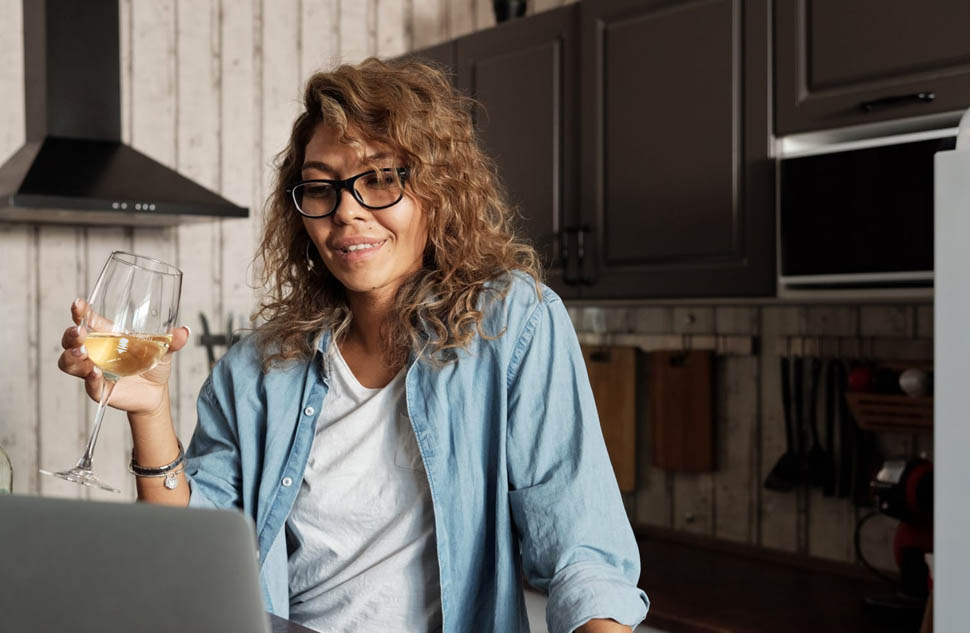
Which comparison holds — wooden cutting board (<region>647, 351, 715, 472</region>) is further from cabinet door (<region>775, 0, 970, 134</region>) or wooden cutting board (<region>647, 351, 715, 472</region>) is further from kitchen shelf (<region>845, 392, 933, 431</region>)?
cabinet door (<region>775, 0, 970, 134</region>)

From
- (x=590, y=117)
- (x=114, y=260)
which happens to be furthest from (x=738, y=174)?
(x=114, y=260)

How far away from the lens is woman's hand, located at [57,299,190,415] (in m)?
1.03

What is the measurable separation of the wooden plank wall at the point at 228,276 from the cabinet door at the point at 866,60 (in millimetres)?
537

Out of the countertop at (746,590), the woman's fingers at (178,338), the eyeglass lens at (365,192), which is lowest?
the countertop at (746,590)

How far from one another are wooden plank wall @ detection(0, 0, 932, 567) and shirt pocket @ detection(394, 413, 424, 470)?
1403 millimetres

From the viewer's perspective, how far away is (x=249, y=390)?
1.30m

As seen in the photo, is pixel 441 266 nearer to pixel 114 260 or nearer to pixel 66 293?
pixel 114 260

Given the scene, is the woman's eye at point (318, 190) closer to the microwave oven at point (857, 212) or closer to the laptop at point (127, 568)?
the laptop at point (127, 568)

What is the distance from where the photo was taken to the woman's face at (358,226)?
119cm

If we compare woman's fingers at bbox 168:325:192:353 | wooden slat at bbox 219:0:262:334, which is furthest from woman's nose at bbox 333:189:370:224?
wooden slat at bbox 219:0:262:334

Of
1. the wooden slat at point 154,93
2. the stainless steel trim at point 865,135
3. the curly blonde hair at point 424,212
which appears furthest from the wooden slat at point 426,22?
the curly blonde hair at point 424,212

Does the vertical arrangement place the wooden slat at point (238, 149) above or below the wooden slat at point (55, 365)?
above

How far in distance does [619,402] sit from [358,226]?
5.51 feet

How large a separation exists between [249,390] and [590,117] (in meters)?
1.38
